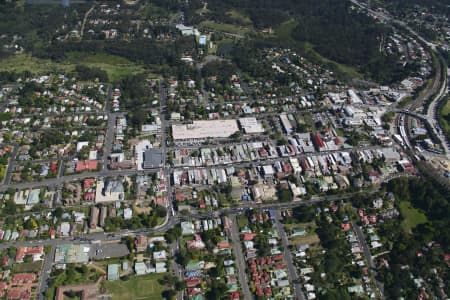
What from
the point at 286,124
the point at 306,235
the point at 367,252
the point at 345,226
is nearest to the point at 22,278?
the point at 306,235

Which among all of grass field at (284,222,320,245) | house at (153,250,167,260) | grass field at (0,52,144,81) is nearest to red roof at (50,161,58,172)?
house at (153,250,167,260)

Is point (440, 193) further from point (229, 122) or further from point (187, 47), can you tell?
point (187, 47)

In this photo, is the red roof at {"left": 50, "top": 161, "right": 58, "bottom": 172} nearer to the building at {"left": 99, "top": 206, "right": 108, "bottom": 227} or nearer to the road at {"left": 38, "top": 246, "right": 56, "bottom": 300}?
the building at {"left": 99, "top": 206, "right": 108, "bottom": 227}

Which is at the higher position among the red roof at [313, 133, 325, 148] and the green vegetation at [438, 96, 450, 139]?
the green vegetation at [438, 96, 450, 139]

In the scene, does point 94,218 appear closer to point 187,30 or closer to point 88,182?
point 88,182

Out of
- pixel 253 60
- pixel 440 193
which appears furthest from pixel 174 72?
pixel 440 193

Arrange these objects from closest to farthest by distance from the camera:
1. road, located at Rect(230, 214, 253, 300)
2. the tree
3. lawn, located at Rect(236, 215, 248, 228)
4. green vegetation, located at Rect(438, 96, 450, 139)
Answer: road, located at Rect(230, 214, 253, 300)
the tree
lawn, located at Rect(236, 215, 248, 228)
green vegetation, located at Rect(438, 96, 450, 139)

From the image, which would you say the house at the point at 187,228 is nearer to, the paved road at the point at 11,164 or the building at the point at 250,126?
the building at the point at 250,126
